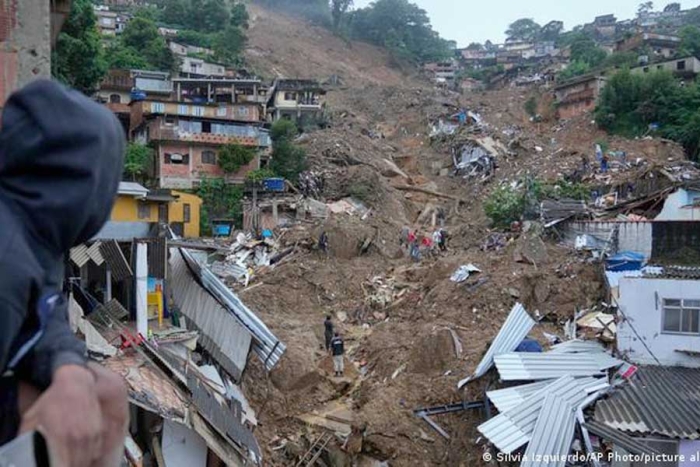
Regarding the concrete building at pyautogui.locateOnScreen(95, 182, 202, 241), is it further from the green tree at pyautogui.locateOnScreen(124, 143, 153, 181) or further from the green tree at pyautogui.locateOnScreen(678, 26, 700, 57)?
the green tree at pyautogui.locateOnScreen(678, 26, 700, 57)

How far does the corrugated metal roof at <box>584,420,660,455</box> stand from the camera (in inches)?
329

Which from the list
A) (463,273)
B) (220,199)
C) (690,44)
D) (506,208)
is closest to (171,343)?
(463,273)

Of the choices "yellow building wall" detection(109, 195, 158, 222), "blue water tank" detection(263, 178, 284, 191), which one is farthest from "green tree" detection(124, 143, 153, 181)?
"yellow building wall" detection(109, 195, 158, 222)

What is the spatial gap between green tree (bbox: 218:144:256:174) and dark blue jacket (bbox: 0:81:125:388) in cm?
2956

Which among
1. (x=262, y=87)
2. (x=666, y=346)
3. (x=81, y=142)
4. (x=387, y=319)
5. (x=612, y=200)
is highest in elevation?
(x=262, y=87)

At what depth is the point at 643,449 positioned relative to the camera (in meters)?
8.34

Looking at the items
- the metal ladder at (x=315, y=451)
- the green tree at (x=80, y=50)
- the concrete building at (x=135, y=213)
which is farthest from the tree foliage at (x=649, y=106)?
the metal ladder at (x=315, y=451)

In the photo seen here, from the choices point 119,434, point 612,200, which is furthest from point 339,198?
point 119,434

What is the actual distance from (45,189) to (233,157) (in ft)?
97.4

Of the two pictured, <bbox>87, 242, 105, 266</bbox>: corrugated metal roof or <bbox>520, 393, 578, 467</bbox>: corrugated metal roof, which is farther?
<bbox>520, 393, 578, 467</bbox>: corrugated metal roof

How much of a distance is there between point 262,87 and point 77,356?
41436mm

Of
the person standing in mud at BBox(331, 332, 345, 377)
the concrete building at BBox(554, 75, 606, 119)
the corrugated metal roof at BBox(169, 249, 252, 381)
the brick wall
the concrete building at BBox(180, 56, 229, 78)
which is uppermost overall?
the concrete building at BBox(180, 56, 229, 78)

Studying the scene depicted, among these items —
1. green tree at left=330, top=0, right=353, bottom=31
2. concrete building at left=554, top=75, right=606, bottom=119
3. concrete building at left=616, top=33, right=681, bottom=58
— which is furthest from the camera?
green tree at left=330, top=0, right=353, bottom=31

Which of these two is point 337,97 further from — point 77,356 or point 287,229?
point 77,356
